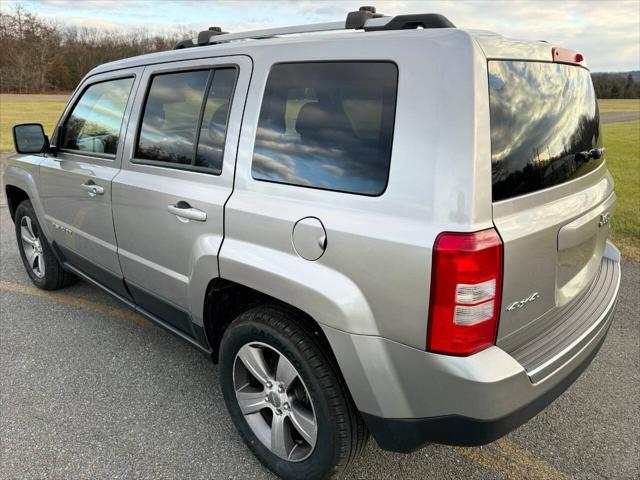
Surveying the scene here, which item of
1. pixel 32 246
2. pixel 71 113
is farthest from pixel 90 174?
pixel 32 246

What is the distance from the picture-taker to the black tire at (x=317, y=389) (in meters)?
1.97

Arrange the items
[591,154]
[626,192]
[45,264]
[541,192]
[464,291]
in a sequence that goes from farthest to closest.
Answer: [626,192] → [45,264] → [591,154] → [541,192] → [464,291]

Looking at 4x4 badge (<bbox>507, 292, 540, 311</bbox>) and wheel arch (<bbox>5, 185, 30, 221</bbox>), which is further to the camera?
wheel arch (<bbox>5, 185, 30, 221</bbox>)

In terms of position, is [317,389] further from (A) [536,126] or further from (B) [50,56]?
(B) [50,56]

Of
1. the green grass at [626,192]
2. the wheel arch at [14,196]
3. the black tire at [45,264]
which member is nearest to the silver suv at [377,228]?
the black tire at [45,264]

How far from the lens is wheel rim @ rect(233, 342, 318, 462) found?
2.16 m

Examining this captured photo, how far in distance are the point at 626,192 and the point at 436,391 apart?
8.56 meters

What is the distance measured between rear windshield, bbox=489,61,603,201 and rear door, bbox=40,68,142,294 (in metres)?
2.16

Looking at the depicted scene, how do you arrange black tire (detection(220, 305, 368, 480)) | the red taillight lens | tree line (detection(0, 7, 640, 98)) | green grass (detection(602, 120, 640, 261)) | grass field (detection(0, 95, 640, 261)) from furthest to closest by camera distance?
tree line (detection(0, 7, 640, 98)) < grass field (detection(0, 95, 640, 261)) < green grass (detection(602, 120, 640, 261)) < black tire (detection(220, 305, 368, 480)) < the red taillight lens

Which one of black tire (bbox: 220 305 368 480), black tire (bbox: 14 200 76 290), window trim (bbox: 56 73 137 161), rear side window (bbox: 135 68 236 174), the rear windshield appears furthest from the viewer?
black tire (bbox: 14 200 76 290)

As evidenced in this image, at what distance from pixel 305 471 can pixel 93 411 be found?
132cm

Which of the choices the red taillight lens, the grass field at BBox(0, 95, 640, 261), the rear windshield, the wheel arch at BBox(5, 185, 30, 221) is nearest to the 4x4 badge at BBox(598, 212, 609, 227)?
the rear windshield

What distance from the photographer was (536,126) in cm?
186

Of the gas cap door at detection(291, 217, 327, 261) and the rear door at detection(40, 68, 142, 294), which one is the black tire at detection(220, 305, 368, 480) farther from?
the rear door at detection(40, 68, 142, 294)
